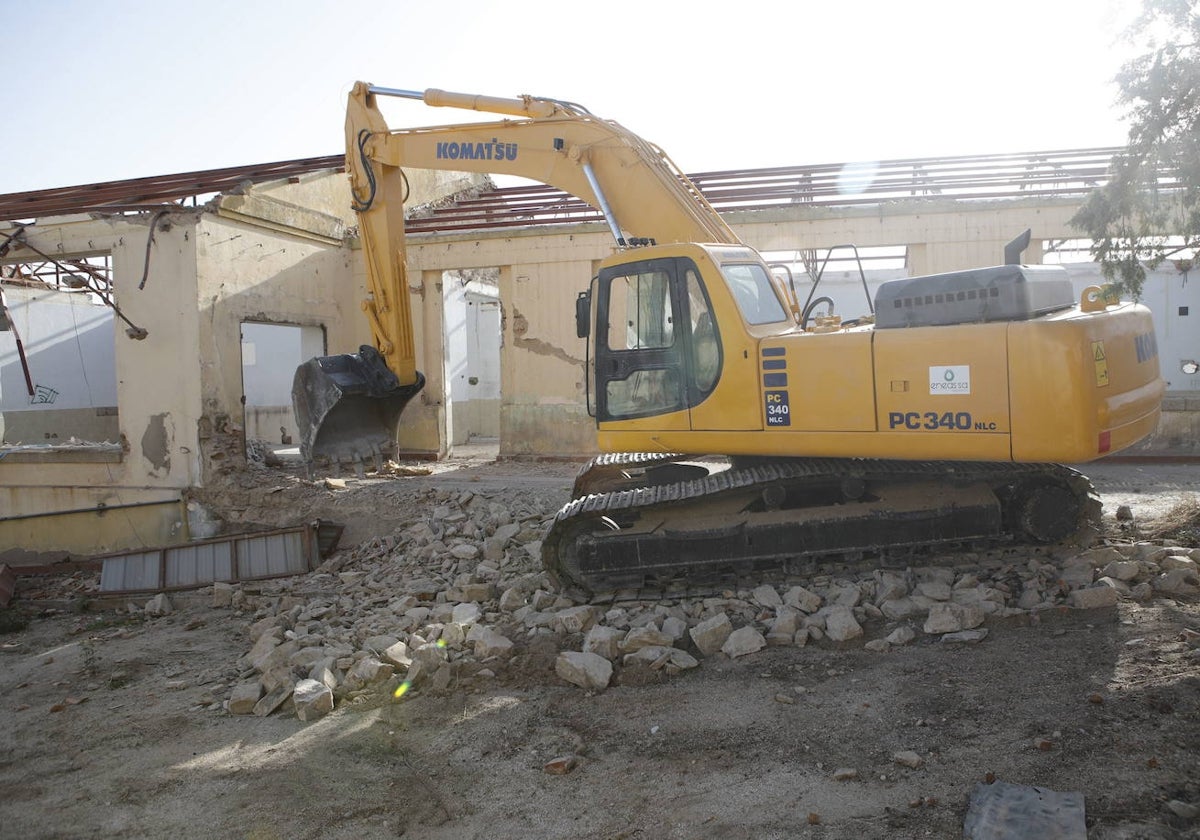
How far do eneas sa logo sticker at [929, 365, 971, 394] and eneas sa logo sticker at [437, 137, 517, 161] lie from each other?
4.12 meters

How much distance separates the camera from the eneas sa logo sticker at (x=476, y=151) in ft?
24.4

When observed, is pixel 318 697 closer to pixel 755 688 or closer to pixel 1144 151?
pixel 755 688

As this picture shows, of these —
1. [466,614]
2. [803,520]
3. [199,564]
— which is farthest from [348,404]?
[803,520]

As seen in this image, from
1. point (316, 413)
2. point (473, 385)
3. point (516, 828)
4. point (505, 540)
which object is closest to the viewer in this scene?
point (516, 828)

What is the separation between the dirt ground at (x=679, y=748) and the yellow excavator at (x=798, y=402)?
911 mm

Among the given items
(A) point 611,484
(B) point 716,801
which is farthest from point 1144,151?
(B) point 716,801

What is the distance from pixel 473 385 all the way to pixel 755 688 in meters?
15.4

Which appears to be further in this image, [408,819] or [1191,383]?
[1191,383]

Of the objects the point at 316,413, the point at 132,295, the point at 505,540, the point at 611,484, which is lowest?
the point at 505,540

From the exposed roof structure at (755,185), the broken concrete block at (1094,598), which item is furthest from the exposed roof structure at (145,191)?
the broken concrete block at (1094,598)

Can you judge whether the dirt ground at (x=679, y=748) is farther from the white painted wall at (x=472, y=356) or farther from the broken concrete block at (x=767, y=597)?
the white painted wall at (x=472, y=356)

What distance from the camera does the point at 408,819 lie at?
3664 millimetres

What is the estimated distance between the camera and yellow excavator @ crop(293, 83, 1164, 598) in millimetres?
4980

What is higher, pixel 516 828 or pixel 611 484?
pixel 611 484
